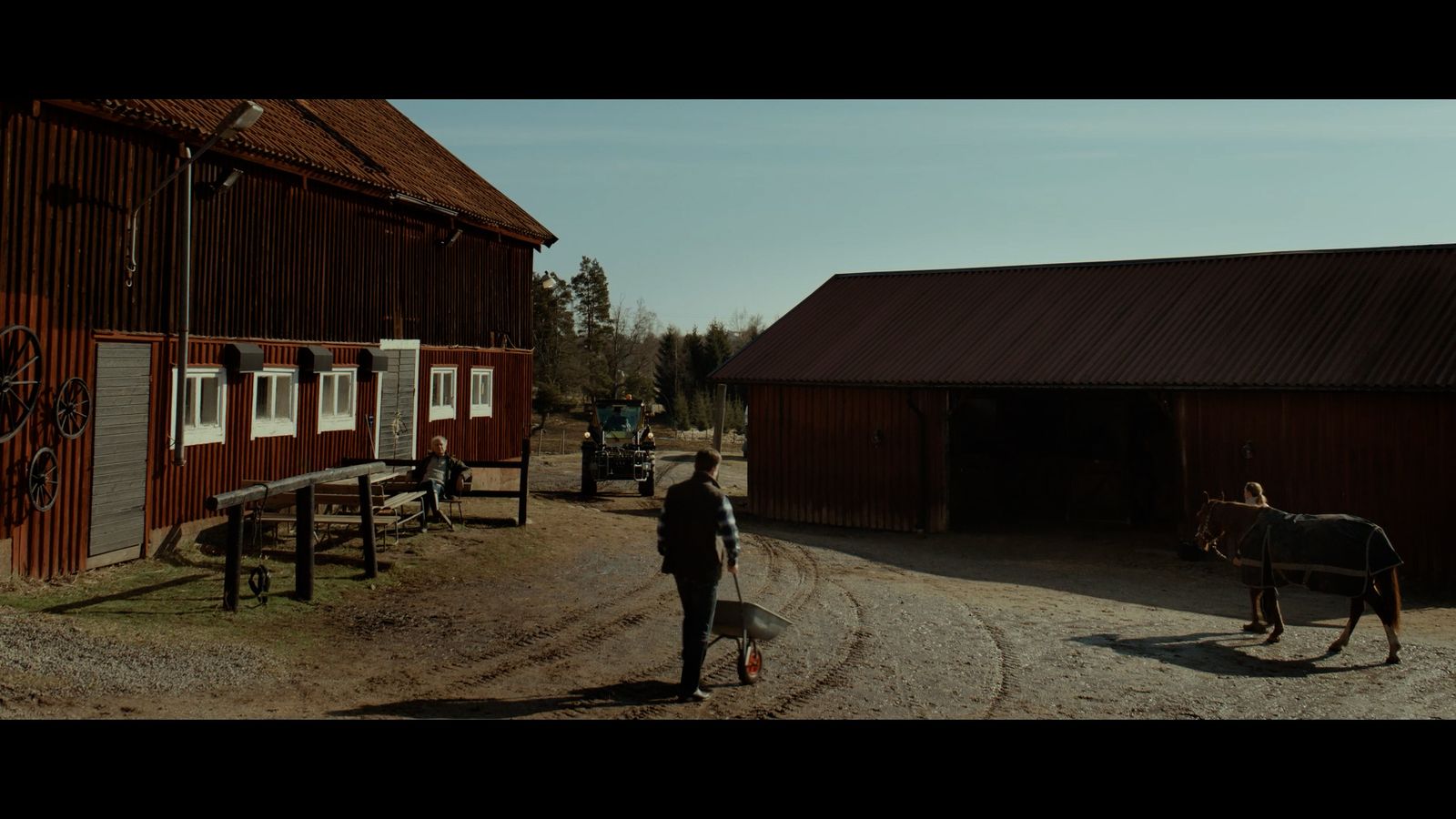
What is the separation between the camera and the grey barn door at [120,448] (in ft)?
36.5

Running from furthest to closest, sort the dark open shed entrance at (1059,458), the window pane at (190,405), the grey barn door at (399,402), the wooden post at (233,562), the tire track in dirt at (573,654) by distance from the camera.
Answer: the dark open shed entrance at (1059,458) < the grey barn door at (399,402) < the window pane at (190,405) < the wooden post at (233,562) < the tire track in dirt at (573,654)

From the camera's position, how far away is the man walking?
707cm

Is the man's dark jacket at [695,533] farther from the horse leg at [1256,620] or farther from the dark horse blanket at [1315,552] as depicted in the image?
the horse leg at [1256,620]

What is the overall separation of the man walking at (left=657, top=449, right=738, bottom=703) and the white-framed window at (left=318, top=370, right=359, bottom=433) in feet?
32.9

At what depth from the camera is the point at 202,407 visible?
42.1 feet

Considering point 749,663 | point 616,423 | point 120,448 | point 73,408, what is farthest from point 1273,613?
point 616,423

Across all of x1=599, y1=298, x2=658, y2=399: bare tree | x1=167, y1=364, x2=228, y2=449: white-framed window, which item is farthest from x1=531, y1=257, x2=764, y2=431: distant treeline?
x1=167, y1=364, x2=228, y2=449: white-framed window

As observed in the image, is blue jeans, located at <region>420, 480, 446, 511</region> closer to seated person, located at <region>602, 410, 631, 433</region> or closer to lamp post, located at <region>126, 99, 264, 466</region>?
lamp post, located at <region>126, 99, 264, 466</region>

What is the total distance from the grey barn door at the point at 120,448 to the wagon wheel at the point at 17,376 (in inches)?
34.3

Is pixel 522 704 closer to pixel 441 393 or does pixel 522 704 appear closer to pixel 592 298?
pixel 441 393

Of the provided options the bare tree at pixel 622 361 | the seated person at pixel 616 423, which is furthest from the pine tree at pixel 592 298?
the seated person at pixel 616 423

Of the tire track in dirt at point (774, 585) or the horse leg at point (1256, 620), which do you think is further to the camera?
the horse leg at point (1256, 620)

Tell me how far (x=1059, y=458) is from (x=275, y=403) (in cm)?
1496
